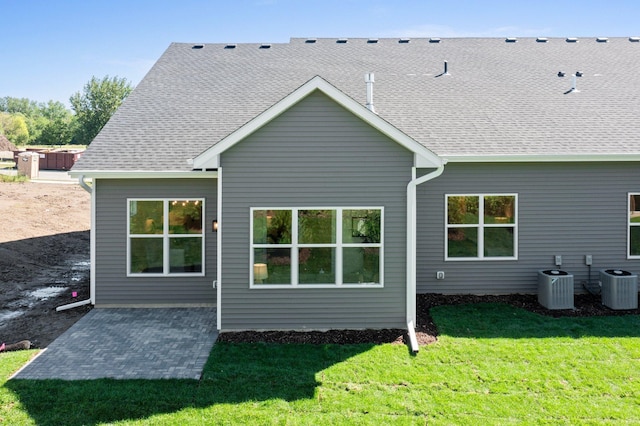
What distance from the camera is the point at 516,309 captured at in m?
9.89

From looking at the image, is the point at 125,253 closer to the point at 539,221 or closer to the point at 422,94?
the point at 422,94

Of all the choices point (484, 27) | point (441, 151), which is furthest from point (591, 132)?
point (484, 27)

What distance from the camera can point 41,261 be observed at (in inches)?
597

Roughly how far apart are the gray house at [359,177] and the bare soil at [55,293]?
0.40 metres

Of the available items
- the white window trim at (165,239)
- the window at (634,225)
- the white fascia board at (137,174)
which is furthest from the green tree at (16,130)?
the window at (634,225)

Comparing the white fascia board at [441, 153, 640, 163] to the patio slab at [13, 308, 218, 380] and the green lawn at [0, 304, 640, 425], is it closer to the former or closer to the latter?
the green lawn at [0, 304, 640, 425]

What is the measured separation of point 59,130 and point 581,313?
73.0 metres

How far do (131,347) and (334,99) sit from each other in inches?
217

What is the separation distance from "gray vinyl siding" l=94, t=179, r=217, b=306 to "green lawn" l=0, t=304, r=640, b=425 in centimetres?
276

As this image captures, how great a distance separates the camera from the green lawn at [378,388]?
584cm

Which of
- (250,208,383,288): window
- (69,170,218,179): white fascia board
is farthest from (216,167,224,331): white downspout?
(69,170,218,179): white fascia board

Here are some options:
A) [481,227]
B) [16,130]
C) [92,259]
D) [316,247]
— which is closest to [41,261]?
[92,259]

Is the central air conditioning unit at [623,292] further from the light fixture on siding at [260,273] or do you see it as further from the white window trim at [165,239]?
the white window trim at [165,239]

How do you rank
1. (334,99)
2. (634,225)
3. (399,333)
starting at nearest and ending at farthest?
1. (334,99)
2. (399,333)
3. (634,225)
